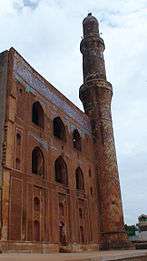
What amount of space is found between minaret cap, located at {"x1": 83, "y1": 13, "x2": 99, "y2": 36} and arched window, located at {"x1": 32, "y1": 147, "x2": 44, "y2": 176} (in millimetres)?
13255

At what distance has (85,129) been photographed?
20812 mm

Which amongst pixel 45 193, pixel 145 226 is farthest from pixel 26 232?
pixel 145 226

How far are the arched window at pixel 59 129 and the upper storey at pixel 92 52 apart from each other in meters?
5.97

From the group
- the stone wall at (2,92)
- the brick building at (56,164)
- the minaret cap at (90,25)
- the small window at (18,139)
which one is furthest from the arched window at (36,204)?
the minaret cap at (90,25)

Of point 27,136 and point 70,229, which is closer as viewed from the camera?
point 27,136

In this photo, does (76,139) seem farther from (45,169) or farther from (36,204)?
(36,204)

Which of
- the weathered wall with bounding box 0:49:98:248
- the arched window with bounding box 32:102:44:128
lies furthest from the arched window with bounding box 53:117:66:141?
the arched window with bounding box 32:102:44:128

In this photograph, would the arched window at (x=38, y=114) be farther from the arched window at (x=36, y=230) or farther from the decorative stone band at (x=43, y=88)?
the arched window at (x=36, y=230)

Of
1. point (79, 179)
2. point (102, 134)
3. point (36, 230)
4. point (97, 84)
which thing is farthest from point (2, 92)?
point (97, 84)

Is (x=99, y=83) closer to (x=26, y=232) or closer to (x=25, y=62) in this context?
(x=25, y=62)

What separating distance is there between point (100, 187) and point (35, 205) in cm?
698

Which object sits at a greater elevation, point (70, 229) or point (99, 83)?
point (99, 83)

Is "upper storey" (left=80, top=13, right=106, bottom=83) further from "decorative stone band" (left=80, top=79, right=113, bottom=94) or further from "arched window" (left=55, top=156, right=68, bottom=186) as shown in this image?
"arched window" (left=55, top=156, right=68, bottom=186)

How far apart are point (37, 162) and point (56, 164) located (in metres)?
2.16
